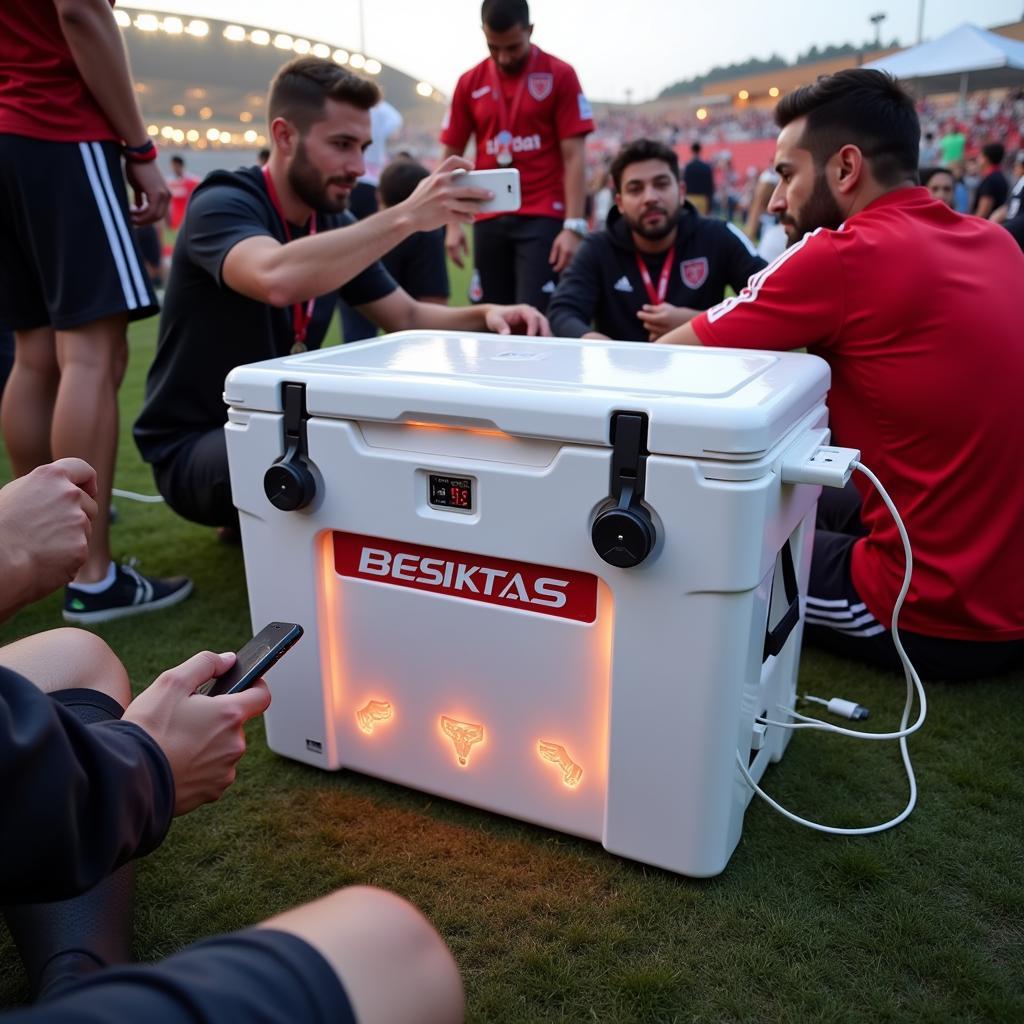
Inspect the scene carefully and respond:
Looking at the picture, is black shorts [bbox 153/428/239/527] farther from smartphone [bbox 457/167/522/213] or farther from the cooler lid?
smartphone [bbox 457/167/522/213]

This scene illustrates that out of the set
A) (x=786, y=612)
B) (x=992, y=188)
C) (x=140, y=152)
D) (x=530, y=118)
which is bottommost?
(x=786, y=612)

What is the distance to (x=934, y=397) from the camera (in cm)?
165

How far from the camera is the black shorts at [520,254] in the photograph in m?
3.80

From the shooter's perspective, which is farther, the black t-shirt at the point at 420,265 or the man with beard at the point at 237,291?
the black t-shirt at the point at 420,265

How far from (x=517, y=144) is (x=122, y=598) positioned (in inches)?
102

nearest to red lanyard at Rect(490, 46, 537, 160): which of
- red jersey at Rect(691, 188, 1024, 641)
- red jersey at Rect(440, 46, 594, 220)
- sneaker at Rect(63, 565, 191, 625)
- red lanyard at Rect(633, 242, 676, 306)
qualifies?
red jersey at Rect(440, 46, 594, 220)

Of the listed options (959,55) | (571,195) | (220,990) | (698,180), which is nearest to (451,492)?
(220,990)

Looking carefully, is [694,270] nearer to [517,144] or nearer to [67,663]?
[517,144]

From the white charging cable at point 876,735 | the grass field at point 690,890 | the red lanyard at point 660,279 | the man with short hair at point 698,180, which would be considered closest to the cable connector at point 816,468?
the white charging cable at point 876,735

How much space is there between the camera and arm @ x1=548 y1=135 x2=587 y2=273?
367 centimetres

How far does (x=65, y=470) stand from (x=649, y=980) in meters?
0.94

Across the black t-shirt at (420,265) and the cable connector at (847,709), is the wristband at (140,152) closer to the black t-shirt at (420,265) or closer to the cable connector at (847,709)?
the black t-shirt at (420,265)

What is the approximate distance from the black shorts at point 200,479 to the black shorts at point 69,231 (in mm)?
368

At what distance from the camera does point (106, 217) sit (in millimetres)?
2074
